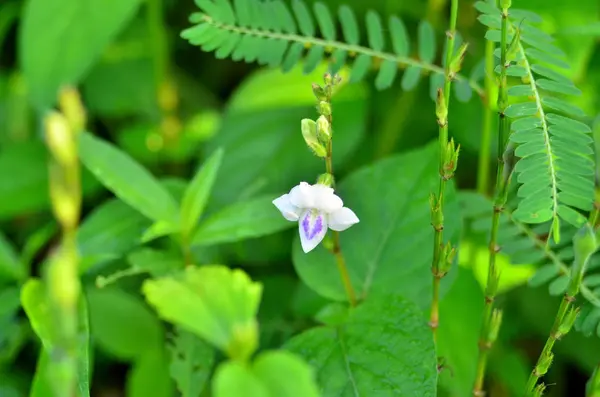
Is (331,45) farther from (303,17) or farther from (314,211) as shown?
(314,211)

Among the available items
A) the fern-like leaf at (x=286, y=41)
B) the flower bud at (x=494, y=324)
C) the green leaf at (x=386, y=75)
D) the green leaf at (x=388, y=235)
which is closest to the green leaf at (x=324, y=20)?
the fern-like leaf at (x=286, y=41)

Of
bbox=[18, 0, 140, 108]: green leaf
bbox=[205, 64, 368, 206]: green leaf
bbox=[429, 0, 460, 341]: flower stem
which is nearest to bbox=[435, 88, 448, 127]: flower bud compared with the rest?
bbox=[429, 0, 460, 341]: flower stem

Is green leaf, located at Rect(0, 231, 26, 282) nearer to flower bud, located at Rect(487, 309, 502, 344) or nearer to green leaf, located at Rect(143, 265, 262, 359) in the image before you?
green leaf, located at Rect(143, 265, 262, 359)

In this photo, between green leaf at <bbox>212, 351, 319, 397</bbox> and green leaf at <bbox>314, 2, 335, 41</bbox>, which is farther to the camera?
green leaf at <bbox>314, 2, 335, 41</bbox>

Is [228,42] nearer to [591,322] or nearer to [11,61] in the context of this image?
[591,322]

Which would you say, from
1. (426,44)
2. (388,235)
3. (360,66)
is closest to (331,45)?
(360,66)

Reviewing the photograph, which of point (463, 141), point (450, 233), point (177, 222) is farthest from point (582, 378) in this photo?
point (177, 222)

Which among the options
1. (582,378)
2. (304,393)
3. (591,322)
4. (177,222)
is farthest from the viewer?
(582,378)
